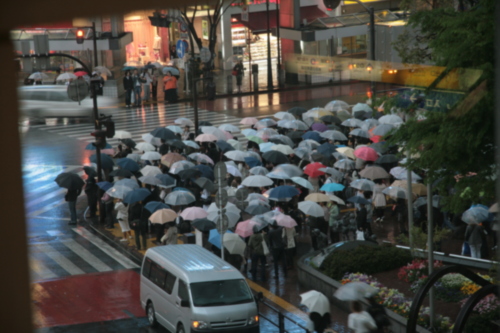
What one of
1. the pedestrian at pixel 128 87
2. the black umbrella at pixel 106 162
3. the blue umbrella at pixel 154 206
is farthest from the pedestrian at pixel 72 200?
the pedestrian at pixel 128 87

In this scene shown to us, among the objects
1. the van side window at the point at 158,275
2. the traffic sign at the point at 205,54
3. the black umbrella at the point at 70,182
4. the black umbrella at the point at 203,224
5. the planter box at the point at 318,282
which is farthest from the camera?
the traffic sign at the point at 205,54

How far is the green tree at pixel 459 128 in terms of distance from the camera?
10.4 m

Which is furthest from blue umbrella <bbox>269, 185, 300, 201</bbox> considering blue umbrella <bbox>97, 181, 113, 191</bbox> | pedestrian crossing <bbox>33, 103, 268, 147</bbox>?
pedestrian crossing <bbox>33, 103, 268, 147</bbox>

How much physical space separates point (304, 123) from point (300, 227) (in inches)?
337

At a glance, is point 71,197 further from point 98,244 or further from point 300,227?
point 300,227

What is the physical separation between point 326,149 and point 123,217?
7.56m

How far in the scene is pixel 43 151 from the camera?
2866cm

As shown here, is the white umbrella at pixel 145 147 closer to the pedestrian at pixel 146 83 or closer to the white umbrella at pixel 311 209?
the white umbrella at pixel 311 209

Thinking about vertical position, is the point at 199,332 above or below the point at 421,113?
below

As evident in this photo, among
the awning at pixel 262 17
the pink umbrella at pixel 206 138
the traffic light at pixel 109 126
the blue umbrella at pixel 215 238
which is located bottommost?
the blue umbrella at pixel 215 238

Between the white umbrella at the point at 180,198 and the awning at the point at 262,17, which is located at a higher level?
the awning at the point at 262,17

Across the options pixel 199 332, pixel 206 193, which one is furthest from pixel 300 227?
pixel 199 332

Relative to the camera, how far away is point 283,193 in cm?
1920

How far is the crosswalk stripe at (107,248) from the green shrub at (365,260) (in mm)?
5350
